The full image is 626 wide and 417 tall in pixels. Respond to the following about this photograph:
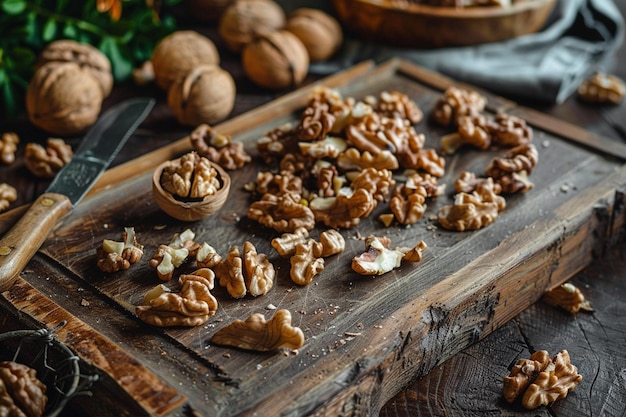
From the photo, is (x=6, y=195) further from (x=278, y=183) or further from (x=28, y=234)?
(x=278, y=183)

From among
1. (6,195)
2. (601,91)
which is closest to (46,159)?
(6,195)

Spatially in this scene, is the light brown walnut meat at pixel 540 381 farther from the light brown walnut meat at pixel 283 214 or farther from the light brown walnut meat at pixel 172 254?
the light brown walnut meat at pixel 172 254

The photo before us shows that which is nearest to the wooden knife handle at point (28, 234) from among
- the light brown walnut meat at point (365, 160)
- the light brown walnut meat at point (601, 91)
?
the light brown walnut meat at point (365, 160)

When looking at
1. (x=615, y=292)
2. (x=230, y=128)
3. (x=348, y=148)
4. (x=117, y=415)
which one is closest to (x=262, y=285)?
(x=117, y=415)

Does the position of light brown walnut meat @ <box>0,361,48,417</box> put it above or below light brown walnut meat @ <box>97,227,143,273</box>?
below

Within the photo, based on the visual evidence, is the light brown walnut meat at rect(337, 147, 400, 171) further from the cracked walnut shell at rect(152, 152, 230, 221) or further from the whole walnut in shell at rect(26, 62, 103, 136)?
the whole walnut in shell at rect(26, 62, 103, 136)

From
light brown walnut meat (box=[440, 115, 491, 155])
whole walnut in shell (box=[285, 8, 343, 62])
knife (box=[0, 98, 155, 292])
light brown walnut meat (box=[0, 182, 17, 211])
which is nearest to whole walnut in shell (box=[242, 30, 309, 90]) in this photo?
whole walnut in shell (box=[285, 8, 343, 62])
